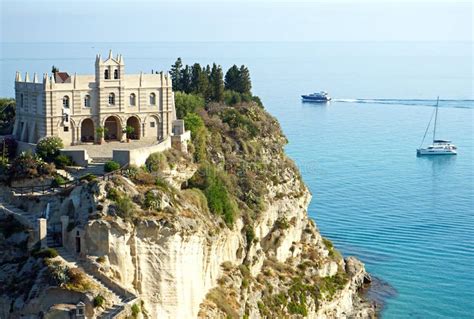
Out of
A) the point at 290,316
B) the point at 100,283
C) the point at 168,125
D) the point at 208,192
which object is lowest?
the point at 290,316

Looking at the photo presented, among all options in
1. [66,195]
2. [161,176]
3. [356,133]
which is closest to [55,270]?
[66,195]

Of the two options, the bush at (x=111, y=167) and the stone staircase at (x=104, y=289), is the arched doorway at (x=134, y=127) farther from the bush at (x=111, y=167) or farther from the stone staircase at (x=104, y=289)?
the stone staircase at (x=104, y=289)

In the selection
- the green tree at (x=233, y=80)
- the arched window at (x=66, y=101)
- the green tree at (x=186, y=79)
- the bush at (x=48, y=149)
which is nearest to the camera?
the bush at (x=48, y=149)

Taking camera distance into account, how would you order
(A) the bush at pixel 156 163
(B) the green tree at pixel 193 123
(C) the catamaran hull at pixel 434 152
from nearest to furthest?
(A) the bush at pixel 156 163, (B) the green tree at pixel 193 123, (C) the catamaran hull at pixel 434 152

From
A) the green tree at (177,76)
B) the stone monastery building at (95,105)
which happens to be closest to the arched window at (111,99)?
the stone monastery building at (95,105)

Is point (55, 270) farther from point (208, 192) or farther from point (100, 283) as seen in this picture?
point (208, 192)

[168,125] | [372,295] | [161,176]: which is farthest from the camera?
[372,295]

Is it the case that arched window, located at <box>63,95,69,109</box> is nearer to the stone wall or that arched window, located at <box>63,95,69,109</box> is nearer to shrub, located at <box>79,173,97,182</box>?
the stone wall
